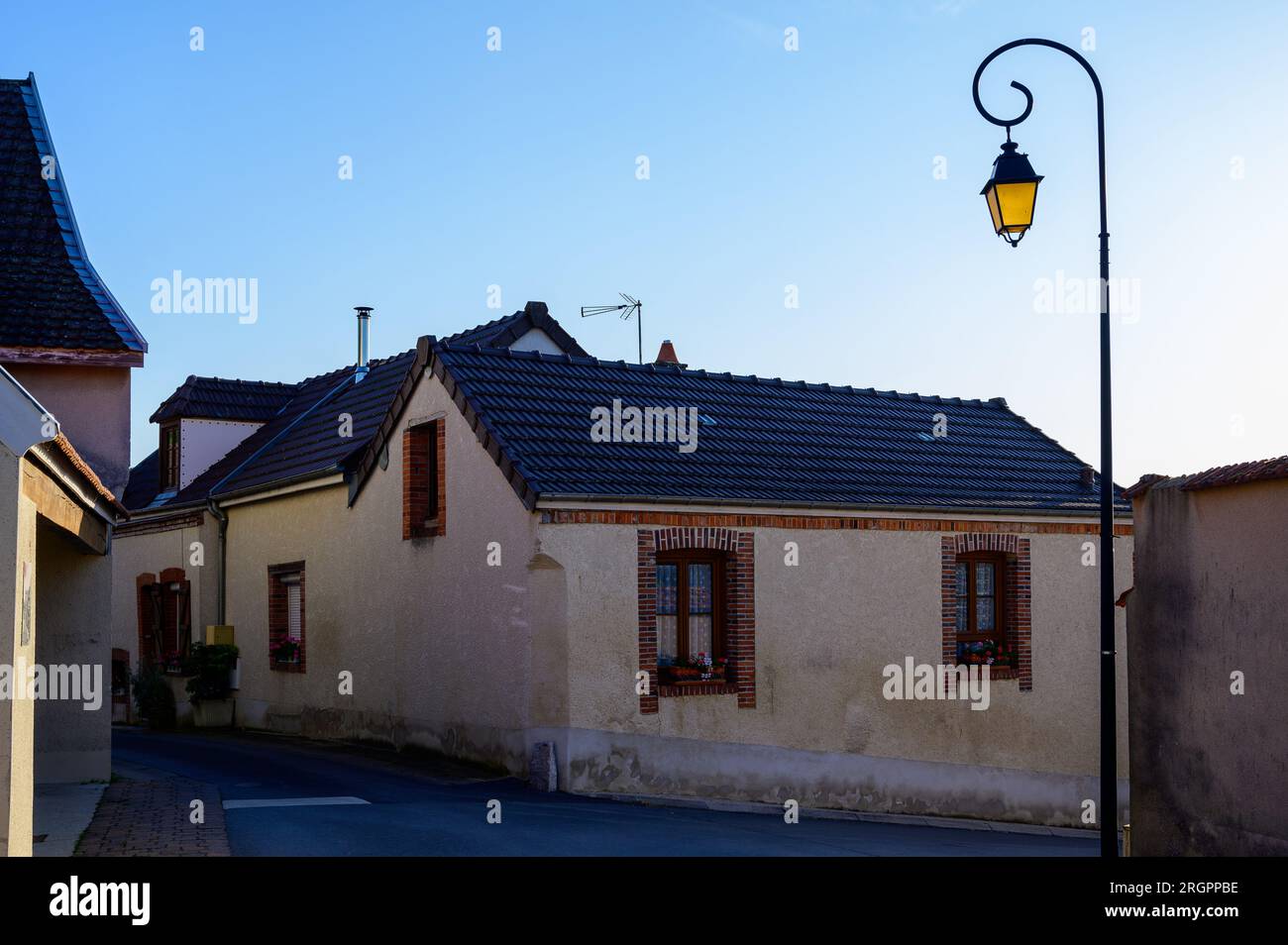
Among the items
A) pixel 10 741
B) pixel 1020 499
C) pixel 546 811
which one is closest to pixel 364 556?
pixel 546 811

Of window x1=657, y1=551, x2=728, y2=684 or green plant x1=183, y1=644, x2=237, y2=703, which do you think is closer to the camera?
window x1=657, y1=551, x2=728, y2=684

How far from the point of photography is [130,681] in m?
26.0

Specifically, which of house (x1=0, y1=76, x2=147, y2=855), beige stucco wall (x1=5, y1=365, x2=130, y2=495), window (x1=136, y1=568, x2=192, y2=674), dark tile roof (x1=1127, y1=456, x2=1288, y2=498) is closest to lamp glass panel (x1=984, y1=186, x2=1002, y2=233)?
dark tile roof (x1=1127, y1=456, x2=1288, y2=498)

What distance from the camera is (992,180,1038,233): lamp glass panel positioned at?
10.7 metres

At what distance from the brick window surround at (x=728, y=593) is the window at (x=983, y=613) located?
142 inches

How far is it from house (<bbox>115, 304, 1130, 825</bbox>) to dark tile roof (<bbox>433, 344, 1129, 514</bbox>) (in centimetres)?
5

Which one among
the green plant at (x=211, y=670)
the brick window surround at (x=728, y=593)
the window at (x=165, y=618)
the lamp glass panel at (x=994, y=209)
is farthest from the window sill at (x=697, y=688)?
the window at (x=165, y=618)

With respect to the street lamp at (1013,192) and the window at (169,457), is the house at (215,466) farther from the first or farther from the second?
the street lamp at (1013,192)

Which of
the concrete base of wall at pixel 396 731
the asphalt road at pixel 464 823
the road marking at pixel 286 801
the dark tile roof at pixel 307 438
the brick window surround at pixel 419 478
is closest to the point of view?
the asphalt road at pixel 464 823

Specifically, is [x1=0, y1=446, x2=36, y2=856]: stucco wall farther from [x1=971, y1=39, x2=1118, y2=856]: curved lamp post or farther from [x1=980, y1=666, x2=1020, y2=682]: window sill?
[x1=980, y1=666, x2=1020, y2=682]: window sill

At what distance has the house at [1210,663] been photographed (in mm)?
10422

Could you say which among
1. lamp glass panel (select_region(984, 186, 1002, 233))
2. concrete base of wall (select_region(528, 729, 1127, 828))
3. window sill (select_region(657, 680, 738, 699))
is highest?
lamp glass panel (select_region(984, 186, 1002, 233))
